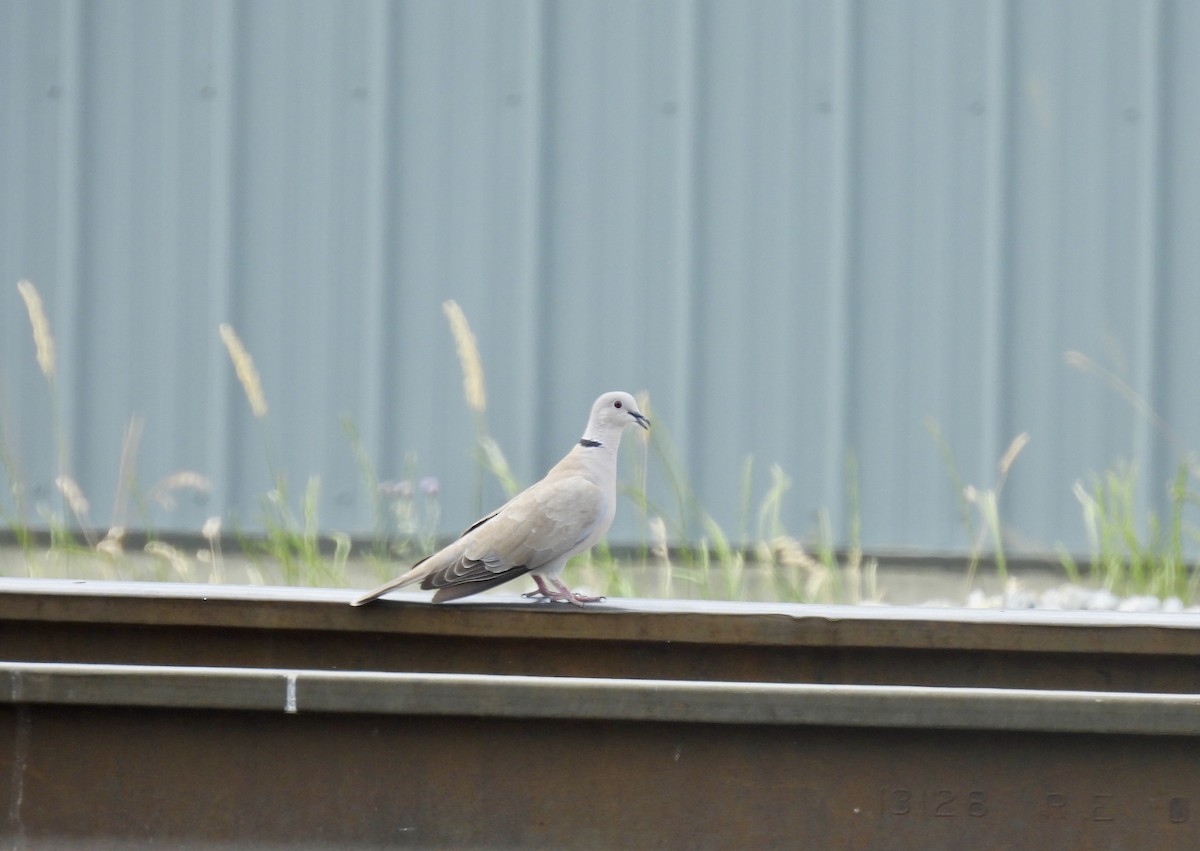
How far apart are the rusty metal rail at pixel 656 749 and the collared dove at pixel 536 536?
0.24 metres

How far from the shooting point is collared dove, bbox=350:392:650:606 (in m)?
2.38

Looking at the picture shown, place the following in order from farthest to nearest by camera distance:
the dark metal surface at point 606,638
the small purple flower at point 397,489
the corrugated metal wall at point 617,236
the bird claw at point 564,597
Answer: the corrugated metal wall at point 617,236
the small purple flower at point 397,489
the bird claw at point 564,597
the dark metal surface at point 606,638

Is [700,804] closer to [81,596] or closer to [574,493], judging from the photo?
[574,493]

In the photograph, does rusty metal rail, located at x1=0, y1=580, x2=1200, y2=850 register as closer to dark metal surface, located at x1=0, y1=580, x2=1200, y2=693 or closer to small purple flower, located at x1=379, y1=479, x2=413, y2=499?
dark metal surface, located at x1=0, y1=580, x2=1200, y2=693

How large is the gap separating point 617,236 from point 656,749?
286 centimetres

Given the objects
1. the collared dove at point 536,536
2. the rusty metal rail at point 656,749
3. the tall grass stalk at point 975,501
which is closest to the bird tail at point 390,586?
the collared dove at point 536,536

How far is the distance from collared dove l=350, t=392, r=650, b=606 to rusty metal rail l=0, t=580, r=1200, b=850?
24 cm

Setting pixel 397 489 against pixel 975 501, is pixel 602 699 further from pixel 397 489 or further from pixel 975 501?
pixel 975 501

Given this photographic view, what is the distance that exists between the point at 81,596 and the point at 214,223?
2.66m

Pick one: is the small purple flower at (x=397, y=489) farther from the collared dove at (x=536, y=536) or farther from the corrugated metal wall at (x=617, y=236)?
the collared dove at (x=536, y=536)

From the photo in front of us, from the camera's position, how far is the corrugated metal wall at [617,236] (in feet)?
15.1

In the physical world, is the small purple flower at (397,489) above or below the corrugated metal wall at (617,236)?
below

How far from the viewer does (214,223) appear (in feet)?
15.6

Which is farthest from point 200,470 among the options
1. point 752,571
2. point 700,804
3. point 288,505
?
point 700,804
